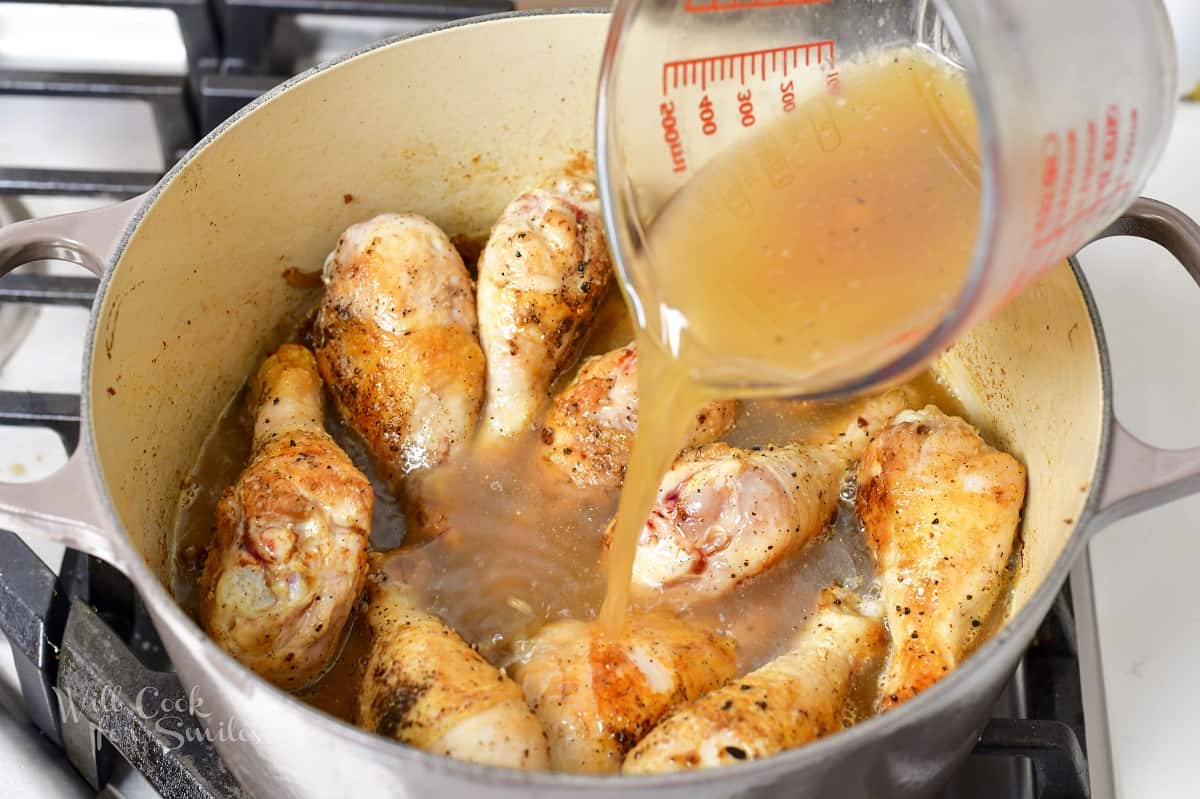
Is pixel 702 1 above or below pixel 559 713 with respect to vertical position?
above

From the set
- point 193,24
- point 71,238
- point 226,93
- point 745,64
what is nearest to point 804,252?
point 745,64

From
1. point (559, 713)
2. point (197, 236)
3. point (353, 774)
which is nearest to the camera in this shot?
point (353, 774)

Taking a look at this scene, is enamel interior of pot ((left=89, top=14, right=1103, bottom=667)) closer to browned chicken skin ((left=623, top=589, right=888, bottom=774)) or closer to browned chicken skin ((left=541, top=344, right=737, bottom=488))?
browned chicken skin ((left=623, top=589, right=888, bottom=774))

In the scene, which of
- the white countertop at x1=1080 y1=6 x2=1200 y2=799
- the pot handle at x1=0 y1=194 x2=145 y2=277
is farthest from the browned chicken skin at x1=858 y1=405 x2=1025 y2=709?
the pot handle at x1=0 y1=194 x2=145 y2=277

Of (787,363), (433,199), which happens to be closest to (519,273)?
(433,199)

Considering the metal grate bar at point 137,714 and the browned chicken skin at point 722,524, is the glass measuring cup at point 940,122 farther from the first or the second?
the metal grate bar at point 137,714

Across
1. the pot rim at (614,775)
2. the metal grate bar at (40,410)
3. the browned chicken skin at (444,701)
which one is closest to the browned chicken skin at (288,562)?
the browned chicken skin at (444,701)

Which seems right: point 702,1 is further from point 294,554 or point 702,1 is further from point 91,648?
point 91,648
